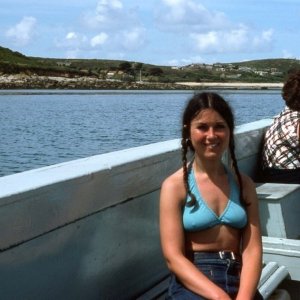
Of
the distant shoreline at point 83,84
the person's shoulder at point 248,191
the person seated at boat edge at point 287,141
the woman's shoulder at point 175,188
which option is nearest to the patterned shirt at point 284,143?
the person seated at boat edge at point 287,141

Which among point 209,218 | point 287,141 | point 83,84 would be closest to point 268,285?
point 209,218

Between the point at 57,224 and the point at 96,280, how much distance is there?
1.41 ft

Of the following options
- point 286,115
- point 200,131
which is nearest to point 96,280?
point 200,131

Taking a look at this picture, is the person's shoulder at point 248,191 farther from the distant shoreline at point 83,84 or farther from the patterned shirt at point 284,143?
the distant shoreline at point 83,84

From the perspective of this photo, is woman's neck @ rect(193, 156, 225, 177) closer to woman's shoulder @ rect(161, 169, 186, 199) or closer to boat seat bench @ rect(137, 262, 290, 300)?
woman's shoulder @ rect(161, 169, 186, 199)

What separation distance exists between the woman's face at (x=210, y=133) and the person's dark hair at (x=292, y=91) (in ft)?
6.01

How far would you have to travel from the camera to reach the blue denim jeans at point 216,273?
2.47 m

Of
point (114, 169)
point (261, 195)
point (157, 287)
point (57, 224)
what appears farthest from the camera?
point (261, 195)

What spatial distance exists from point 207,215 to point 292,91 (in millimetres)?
2058

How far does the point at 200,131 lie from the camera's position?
257cm

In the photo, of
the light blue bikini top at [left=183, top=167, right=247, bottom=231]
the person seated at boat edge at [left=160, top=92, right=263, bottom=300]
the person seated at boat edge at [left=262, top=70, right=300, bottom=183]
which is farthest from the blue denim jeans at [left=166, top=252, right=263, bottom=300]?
the person seated at boat edge at [left=262, top=70, right=300, bottom=183]

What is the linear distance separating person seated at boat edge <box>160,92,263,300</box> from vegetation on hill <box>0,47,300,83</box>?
370 feet

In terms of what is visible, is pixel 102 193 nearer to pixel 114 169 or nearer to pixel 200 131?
pixel 114 169

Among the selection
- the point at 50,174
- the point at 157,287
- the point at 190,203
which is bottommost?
the point at 157,287
